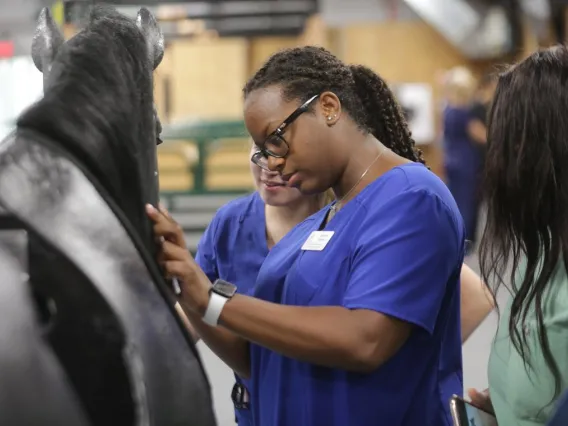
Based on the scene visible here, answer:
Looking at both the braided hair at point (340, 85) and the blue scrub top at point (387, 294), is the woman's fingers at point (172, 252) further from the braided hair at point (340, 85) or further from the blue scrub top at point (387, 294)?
the braided hair at point (340, 85)

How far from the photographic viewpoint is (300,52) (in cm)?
154

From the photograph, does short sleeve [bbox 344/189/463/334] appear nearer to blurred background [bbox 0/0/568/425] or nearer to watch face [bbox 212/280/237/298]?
watch face [bbox 212/280/237/298]

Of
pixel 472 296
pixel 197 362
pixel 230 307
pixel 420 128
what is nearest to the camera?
pixel 197 362

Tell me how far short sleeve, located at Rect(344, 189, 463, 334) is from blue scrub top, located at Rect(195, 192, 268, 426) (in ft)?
1.97

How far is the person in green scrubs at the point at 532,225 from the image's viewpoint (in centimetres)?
123

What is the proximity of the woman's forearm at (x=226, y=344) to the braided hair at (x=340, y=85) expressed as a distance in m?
0.44

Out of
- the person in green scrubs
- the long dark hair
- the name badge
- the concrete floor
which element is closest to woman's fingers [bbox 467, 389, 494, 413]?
the person in green scrubs

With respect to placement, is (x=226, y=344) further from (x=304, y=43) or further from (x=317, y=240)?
(x=304, y=43)

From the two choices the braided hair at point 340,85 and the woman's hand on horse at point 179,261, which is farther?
the braided hair at point 340,85

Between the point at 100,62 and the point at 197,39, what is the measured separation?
7980 mm

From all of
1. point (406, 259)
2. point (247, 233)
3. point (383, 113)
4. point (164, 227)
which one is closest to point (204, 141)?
point (247, 233)

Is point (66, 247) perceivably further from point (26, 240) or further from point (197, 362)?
point (197, 362)

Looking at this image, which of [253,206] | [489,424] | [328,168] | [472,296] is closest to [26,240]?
[328,168]

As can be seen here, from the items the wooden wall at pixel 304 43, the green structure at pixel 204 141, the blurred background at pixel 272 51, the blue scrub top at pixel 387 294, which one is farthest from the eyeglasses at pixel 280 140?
the green structure at pixel 204 141
